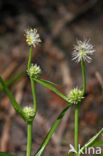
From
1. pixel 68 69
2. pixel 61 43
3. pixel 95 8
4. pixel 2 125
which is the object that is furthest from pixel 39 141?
pixel 95 8

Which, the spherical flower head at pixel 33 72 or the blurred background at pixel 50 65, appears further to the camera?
the blurred background at pixel 50 65

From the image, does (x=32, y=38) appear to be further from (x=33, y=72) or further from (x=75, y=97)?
(x=75, y=97)

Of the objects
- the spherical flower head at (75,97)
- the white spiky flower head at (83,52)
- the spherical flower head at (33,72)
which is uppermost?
the white spiky flower head at (83,52)

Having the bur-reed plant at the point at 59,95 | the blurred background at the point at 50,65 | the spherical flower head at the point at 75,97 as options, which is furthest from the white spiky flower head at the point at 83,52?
the blurred background at the point at 50,65

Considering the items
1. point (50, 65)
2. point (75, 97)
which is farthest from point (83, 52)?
point (50, 65)

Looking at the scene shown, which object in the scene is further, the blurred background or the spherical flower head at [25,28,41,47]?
the blurred background

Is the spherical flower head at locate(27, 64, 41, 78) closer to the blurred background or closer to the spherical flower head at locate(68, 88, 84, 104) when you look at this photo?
the spherical flower head at locate(68, 88, 84, 104)

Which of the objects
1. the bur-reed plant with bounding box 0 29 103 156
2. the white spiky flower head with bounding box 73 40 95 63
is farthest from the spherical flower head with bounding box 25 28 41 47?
the white spiky flower head with bounding box 73 40 95 63

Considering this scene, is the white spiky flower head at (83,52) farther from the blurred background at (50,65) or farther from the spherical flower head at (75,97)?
the blurred background at (50,65)
